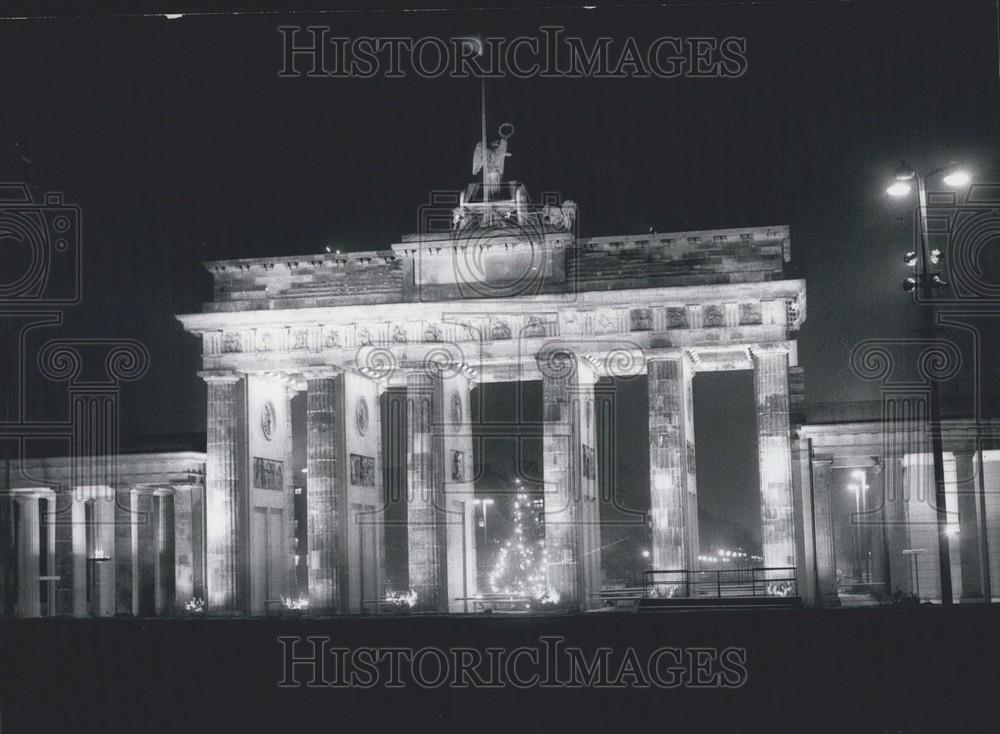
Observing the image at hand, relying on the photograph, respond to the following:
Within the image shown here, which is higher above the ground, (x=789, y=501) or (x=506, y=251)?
(x=506, y=251)

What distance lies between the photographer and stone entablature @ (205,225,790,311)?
165 ft

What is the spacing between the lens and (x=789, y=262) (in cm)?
5269

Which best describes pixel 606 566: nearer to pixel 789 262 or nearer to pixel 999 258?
pixel 789 262

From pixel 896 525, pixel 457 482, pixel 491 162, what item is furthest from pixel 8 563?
pixel 896 525

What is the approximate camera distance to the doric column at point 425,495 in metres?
51.0

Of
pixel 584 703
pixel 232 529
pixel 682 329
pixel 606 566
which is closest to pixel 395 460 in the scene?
pixel 232 529

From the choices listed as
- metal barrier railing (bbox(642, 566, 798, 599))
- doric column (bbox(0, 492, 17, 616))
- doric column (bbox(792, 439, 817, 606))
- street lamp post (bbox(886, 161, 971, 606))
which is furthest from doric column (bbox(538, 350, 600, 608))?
street lamp post (bbox(886, 161, 971, 606))

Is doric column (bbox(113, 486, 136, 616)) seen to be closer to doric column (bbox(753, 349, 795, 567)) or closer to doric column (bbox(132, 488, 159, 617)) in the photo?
doric column (bbox(132, 488, 159, 617))

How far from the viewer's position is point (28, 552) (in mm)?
57594

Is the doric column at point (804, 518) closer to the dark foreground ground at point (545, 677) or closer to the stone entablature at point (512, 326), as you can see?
the stone entablature at point (512, 326)

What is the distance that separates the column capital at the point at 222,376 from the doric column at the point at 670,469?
15727 mm

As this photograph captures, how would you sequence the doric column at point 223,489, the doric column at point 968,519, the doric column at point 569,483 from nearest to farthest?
the doric column at point 968,519, the doric column at point 569,483, the doric column at point 223,489

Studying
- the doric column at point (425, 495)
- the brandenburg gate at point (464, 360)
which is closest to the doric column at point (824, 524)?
the brandenburg gate at point (464, 360)

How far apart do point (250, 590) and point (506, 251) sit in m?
15.9
